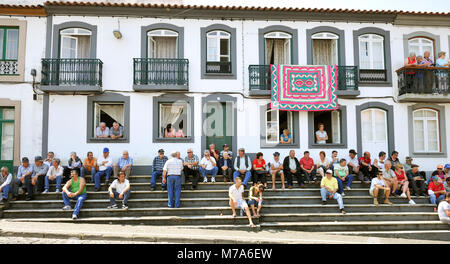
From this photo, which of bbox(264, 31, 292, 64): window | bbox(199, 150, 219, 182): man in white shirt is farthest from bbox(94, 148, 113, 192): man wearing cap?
bbox(264, 31, 292, 64): window

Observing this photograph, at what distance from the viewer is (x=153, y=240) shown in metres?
8.77

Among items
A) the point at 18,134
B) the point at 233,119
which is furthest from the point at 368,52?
the point at 18,134

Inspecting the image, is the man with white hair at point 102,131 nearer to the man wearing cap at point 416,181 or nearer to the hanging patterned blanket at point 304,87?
the hanging patterned blanket at point 304,87

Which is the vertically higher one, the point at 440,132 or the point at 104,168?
the point at 440,132

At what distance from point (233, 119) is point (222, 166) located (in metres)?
2.29

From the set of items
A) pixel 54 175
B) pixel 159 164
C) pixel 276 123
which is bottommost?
pixel 54 175

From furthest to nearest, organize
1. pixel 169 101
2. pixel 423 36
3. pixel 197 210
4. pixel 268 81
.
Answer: pixel 423 36, pixel 268 81, pixel 169 101, pixel 197 210

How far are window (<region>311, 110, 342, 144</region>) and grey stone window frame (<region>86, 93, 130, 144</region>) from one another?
25.1ft

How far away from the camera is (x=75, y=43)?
13969 millimetres

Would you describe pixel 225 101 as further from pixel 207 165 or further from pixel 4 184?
pixel 4 184

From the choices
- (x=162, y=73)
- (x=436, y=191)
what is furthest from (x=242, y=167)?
(x=436, y=191)

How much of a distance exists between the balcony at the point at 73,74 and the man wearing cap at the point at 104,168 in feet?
8.85

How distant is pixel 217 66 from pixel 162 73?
2.26 m

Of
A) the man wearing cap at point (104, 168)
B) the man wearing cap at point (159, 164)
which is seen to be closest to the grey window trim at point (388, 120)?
the man wearing cap at point (159, 164)
